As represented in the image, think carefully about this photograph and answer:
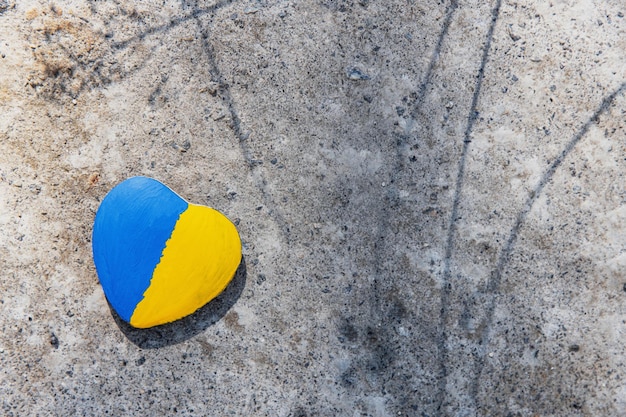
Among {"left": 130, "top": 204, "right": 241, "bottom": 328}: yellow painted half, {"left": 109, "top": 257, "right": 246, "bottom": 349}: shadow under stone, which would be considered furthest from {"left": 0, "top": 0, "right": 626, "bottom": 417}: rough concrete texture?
{"left": 130, "top": 204, "right": 241, "bottom": 328}: yellow painted half

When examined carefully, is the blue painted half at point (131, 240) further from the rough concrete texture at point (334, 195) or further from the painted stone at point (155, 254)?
the rough concrete texture at point (334, 195)

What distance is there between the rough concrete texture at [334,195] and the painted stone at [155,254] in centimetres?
13

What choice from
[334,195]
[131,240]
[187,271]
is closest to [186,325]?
Answer: [187,271]

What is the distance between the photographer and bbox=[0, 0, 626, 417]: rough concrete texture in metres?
2.10

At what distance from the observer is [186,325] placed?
6.96 ft

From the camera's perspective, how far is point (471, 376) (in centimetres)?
210

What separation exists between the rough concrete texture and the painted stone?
0.13 meters

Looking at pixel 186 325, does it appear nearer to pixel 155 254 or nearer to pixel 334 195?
pixel 155 254

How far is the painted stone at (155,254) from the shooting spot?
2.01 metres

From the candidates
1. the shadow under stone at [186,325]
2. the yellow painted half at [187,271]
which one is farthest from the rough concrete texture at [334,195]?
the yellow painted half at [187,271]

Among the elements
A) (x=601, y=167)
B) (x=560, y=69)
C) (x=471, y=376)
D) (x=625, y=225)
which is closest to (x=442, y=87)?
(x=560, y=69)

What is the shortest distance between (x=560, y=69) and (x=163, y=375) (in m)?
2.27

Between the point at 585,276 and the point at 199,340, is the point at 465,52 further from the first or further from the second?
the point at 199,340

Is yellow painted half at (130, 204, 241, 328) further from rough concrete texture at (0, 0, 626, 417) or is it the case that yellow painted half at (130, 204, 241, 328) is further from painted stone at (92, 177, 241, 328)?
rough concrete texture at (0, 0, 626, 417)
